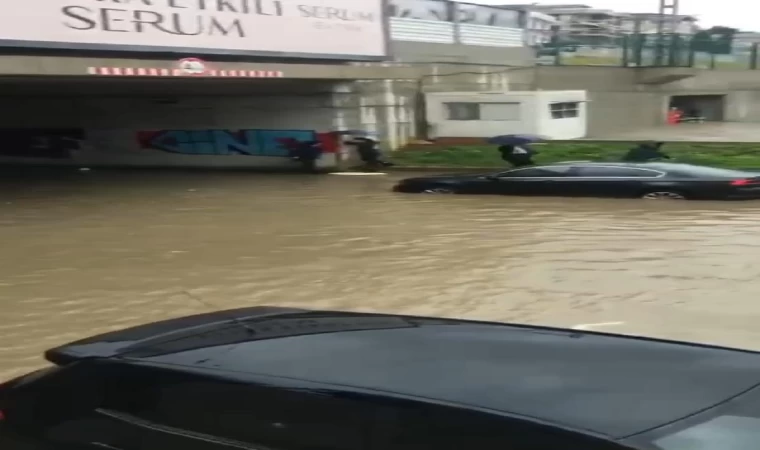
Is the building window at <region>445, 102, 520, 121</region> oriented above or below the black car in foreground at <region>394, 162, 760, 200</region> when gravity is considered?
above

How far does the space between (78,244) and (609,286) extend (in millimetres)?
8106

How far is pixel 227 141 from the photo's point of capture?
94.4 ft

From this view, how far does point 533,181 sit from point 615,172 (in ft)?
5.26

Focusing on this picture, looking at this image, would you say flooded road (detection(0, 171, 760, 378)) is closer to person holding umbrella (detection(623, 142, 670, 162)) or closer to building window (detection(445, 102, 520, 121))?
person holding umbrella (detection(623, 142, 670, 162))

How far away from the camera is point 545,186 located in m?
19.1

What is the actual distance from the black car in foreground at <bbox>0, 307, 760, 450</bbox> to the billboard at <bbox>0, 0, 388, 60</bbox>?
1539 cm

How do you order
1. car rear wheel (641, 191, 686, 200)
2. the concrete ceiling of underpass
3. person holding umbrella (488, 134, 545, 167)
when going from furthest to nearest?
the concrete ceiling of underpass, person holding umbrella (488, 134, 545, 167), car rear wheel (641, 191, 686, 200)

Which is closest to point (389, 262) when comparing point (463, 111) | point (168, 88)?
point (168, 88)

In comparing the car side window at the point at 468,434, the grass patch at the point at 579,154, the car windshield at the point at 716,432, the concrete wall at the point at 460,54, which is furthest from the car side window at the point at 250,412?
the concrete wall at the point at 460,54

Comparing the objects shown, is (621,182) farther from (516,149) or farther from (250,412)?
(250,412)

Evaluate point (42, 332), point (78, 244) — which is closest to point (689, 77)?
point (78, 244)

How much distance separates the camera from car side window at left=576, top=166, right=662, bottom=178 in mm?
18156

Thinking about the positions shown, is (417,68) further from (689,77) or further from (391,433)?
(391,433)

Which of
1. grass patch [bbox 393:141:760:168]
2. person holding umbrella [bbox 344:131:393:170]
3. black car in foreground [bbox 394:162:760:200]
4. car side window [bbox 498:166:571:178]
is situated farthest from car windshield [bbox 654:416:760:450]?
person holding umbrella [bbox 344:131:393:170]
